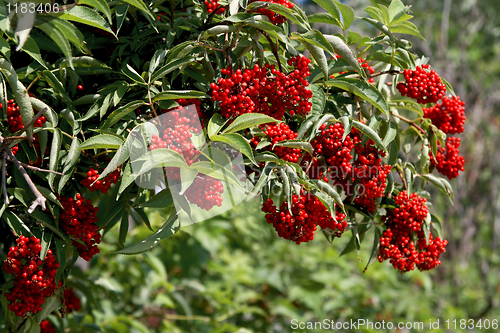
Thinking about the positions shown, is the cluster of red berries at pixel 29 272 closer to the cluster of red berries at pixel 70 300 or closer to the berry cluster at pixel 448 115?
the cluster of red berries at pixel 70 300

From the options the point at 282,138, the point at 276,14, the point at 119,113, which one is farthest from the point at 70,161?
the point at 276,14

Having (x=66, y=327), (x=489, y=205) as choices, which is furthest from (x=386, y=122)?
(x=489, y=205)

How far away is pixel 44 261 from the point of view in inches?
44.0

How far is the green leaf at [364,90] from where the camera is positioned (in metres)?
1.17

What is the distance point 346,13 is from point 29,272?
107 cm

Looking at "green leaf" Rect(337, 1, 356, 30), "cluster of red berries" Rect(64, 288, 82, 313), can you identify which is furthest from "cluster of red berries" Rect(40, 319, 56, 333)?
"green leaf" Rect(337, 1, 356, 30)

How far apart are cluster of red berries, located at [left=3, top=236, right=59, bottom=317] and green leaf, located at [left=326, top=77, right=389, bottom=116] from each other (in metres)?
0.87

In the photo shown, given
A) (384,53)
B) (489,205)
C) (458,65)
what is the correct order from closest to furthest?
(384,53), (489,205), (458,65)

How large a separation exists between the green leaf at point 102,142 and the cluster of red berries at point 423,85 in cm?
84

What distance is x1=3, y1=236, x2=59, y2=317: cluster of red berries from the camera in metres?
1.06

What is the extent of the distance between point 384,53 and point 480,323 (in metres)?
3.75

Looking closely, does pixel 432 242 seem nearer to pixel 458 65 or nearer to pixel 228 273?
pixel 228 273

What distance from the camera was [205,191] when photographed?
3.32ft

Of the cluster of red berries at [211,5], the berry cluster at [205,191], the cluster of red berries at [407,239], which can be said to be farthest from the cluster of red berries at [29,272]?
the cluster of red berries at [407,239]
